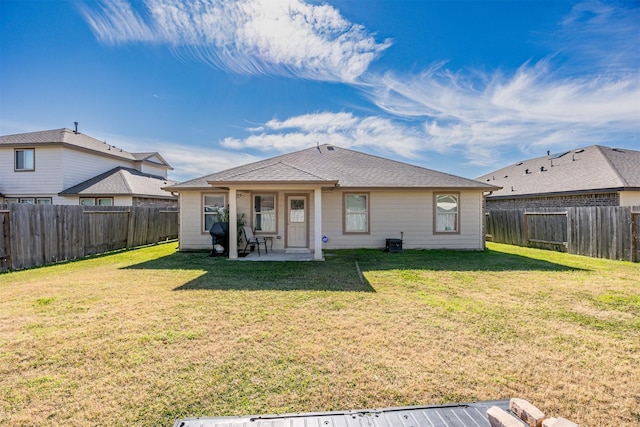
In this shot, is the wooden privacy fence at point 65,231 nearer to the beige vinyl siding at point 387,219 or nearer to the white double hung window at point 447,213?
the beige vinyl siding at point 387,219

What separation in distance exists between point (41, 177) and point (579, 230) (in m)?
24.9

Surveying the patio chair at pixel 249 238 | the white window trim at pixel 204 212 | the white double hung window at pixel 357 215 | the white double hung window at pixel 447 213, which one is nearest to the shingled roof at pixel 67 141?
the white window trim at pixel 204 212

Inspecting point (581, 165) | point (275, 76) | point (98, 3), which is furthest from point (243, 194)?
point (581, 165)

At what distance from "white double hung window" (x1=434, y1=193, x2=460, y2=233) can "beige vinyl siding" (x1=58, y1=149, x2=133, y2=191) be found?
62.2ft

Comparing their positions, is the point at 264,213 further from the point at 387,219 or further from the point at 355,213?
the point at 387,219

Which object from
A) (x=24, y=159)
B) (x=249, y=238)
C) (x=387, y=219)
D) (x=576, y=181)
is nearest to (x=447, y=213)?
(x=387, y=219)

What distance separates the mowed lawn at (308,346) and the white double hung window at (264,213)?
4.77 metres

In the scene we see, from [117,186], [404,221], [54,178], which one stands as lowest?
[404,221]

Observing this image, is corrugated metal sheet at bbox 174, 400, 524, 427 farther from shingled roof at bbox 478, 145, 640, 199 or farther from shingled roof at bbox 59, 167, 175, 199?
shingled roof at bbox 478, 145, 640, 199

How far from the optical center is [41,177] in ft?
53.8

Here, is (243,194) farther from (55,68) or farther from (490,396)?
(490,396)

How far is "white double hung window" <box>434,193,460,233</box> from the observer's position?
1193 centimetres

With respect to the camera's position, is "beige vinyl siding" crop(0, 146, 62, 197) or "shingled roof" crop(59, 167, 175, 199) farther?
"beige vinyl siding" crop(0, 146, 62, 197)

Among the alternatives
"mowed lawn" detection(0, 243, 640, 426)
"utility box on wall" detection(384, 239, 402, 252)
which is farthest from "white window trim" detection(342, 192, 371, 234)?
"mowed lawn" detection(0, 243, 640, 426)
